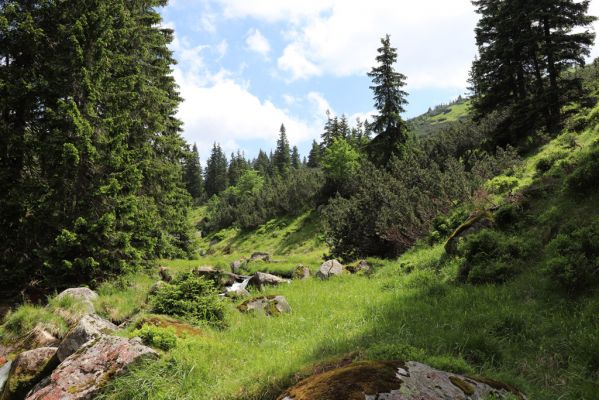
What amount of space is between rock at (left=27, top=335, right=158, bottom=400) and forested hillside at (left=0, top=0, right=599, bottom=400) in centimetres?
4

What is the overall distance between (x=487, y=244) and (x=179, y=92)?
88.8 ft

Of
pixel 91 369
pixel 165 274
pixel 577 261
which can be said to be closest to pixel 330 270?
pixel 165 274

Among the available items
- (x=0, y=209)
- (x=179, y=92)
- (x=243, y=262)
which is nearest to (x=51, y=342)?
(x=0, y=209)

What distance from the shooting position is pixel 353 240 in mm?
22062

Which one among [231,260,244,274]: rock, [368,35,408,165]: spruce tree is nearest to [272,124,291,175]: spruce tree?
[368,35,408,165]: spruce tree

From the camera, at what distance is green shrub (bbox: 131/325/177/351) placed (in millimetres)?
6957

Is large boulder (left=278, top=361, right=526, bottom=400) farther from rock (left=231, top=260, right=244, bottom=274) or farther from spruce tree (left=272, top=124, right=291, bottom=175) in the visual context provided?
spruce tree (left=272, top=124, right=291, bottom=175)

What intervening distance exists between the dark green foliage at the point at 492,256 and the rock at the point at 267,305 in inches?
200

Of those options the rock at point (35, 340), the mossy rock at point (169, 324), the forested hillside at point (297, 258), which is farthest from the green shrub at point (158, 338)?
the rock at point (35, 340)

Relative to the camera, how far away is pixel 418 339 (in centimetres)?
669

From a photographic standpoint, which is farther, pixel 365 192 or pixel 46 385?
pixel 365 192

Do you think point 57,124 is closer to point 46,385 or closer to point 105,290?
point 105,290

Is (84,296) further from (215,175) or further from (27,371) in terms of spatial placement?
(215,175)

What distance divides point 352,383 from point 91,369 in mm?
4891
